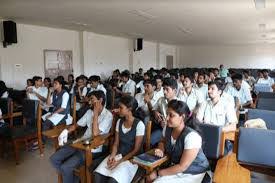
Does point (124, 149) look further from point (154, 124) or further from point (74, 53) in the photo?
point (74, 53)

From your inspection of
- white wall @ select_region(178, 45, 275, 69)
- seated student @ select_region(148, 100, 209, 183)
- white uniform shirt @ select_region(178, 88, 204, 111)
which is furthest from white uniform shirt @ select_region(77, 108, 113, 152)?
white wall @ select_region(178, 45, 275, 69)

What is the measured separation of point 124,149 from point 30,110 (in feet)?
6.82

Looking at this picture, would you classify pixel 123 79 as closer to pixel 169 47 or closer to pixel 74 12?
pixel 74 12

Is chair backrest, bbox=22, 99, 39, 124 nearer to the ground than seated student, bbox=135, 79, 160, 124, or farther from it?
nearer to the ground

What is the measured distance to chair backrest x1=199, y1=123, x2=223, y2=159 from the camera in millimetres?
2336

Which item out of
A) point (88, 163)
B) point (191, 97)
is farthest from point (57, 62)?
point (88, 163)

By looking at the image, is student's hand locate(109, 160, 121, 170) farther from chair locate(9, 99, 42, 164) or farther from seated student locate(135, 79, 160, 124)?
chair locate(9, 99, 42, 164)

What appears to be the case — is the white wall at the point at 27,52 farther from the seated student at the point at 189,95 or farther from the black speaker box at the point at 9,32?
the seated student at the point at 189,95

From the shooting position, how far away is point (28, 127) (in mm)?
3881

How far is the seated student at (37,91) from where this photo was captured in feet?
16.1

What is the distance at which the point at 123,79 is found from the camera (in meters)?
6.66

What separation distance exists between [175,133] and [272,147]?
2.48 feet

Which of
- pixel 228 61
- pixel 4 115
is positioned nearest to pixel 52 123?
pixel 4 115

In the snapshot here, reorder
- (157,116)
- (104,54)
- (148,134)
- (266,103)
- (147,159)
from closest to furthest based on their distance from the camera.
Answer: (147,159) → (148,134) → (157,116) → (266,103) → (104,54)
